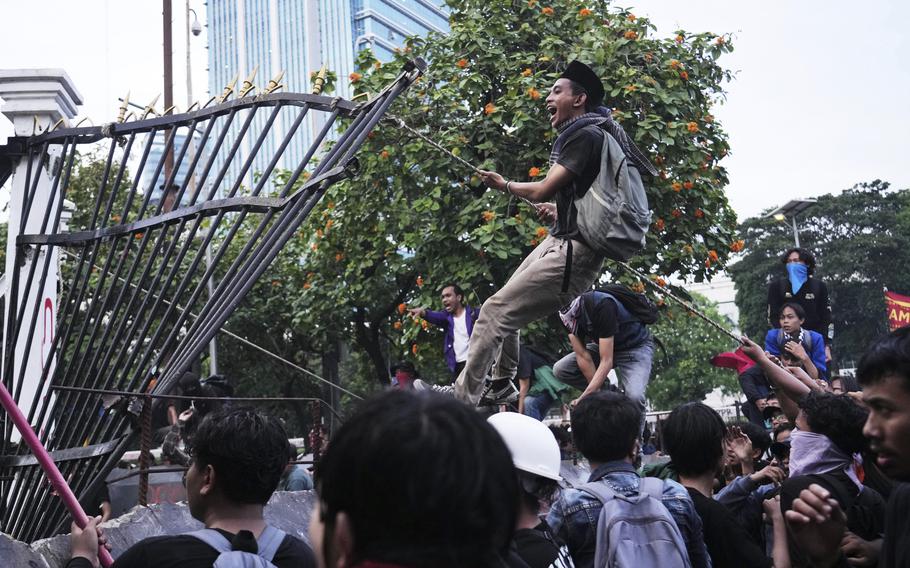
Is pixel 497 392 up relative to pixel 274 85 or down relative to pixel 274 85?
down

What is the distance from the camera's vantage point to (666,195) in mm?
13836

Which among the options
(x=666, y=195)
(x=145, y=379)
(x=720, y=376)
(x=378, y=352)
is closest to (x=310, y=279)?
(x=378, y=352)

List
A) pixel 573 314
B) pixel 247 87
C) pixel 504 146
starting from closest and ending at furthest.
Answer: pixel 247 87, pixel 573 314, pixel 504 146

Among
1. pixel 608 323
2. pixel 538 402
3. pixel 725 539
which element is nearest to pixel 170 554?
pixel 725 539

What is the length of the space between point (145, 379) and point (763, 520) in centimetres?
290

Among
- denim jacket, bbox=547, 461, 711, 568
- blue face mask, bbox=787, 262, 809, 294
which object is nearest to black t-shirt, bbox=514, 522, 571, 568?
denim jacket, bbox=547, 461, 711, 568

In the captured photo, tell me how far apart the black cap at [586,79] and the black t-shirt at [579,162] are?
0.85ft

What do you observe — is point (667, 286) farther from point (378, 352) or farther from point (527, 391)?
point (527, 391)

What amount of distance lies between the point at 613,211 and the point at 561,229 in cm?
40

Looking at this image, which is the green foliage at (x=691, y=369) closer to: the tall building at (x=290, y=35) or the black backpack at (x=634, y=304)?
the tall building at (x=290, y=35)

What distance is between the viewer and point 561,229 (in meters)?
5.64

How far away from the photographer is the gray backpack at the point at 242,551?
8.05 ft

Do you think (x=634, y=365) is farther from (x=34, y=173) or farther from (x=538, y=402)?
(x=34, y=173)

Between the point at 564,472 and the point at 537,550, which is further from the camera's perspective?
the point at 564,472
